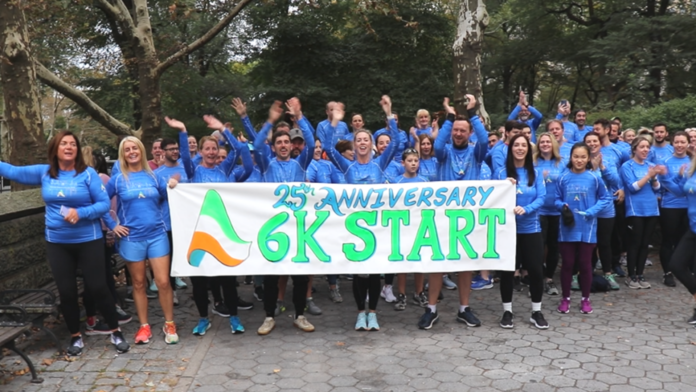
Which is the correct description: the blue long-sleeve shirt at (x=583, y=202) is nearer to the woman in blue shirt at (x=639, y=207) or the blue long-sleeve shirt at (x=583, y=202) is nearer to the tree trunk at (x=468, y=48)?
the woman in blue shirt at (x=639, y=207)

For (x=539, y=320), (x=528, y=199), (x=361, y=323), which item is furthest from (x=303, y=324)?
(x=528, y=199)

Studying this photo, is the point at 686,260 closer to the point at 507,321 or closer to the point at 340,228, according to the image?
the point at 507,321

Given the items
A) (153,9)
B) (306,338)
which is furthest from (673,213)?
(153,9)

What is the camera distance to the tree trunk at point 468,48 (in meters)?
10.9

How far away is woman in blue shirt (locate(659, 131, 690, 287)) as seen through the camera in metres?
7.26

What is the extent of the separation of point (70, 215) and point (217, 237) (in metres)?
1.41

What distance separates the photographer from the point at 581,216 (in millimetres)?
6227

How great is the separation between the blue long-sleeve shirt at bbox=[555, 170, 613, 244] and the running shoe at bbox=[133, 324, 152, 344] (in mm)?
4379

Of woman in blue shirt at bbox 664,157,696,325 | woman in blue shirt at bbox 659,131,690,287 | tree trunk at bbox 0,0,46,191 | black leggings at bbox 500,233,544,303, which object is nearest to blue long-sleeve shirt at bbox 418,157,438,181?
black leggings at bbox 500,233,544,303

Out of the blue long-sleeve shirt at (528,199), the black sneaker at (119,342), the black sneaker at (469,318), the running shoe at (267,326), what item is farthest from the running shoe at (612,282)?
the black sneaker at (119,342)

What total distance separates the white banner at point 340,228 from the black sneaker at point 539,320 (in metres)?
0.54

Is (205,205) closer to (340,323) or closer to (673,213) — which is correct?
(340,323)

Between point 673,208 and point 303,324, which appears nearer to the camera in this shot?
point 303,324

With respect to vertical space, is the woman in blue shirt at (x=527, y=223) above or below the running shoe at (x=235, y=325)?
above
